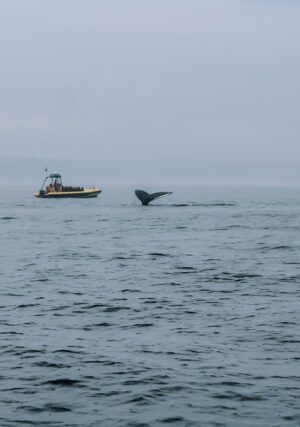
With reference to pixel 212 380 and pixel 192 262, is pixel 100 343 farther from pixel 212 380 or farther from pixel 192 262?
pixel 192 262

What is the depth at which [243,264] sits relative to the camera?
112 ft

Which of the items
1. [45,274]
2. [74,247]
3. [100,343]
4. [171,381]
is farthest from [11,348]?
[74,247]

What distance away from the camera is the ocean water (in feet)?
38.9

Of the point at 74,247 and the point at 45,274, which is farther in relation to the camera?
the point at 74,247

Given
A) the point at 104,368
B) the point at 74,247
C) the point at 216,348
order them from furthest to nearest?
the point at 74,247
the point at 216,348
the point at 104,368

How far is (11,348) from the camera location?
16125 mm

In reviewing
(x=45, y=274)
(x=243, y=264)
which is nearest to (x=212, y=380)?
(x=45, y=274)

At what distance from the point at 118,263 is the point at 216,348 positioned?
1977 centimetres

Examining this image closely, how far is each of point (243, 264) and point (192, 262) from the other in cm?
276

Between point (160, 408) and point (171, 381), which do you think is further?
point (171, 381)

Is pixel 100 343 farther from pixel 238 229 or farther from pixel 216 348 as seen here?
pixel 238 229

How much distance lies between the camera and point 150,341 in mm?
16891

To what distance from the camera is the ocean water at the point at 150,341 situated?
11844 mm

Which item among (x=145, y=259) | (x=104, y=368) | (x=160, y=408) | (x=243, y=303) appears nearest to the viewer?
(x=160, y=408)
